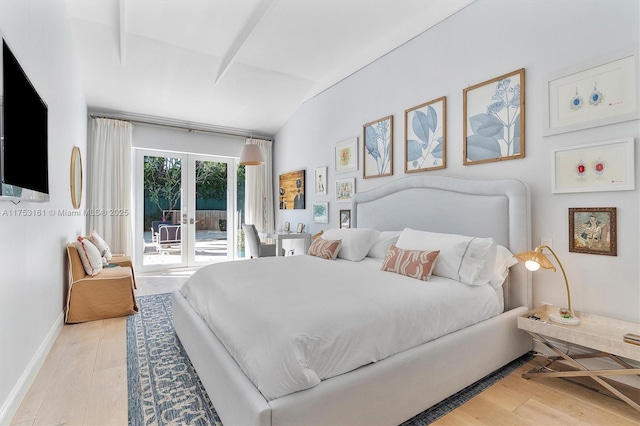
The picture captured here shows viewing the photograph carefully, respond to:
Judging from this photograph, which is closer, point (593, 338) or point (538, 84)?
point (593, 338)

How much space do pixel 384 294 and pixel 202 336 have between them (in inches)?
43.1

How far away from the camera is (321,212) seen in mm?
4855

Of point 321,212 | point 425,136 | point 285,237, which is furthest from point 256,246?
point 425,136

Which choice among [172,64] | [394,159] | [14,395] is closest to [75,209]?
[172,64]

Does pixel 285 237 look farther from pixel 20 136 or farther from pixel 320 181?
pixel 20 136

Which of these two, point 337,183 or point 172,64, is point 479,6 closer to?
point 337,183

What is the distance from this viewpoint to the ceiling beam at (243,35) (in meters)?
3.04

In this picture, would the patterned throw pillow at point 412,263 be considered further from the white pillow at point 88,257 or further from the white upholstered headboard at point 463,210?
the white pillow at point 88,257

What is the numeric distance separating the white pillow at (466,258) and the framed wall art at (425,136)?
100 cm

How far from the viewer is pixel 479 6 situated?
2.76m

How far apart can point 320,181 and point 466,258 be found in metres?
2.91

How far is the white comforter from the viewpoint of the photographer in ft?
4.41

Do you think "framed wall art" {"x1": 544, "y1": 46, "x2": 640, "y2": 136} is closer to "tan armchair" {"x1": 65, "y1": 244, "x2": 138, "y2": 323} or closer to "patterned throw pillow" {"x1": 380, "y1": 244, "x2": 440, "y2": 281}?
"patterned throw pillow" {"x1": 380, "y1": 244, "x2": 440, "y2": 281}

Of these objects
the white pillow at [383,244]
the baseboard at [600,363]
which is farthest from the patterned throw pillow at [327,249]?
the baseboard at [600,363]
